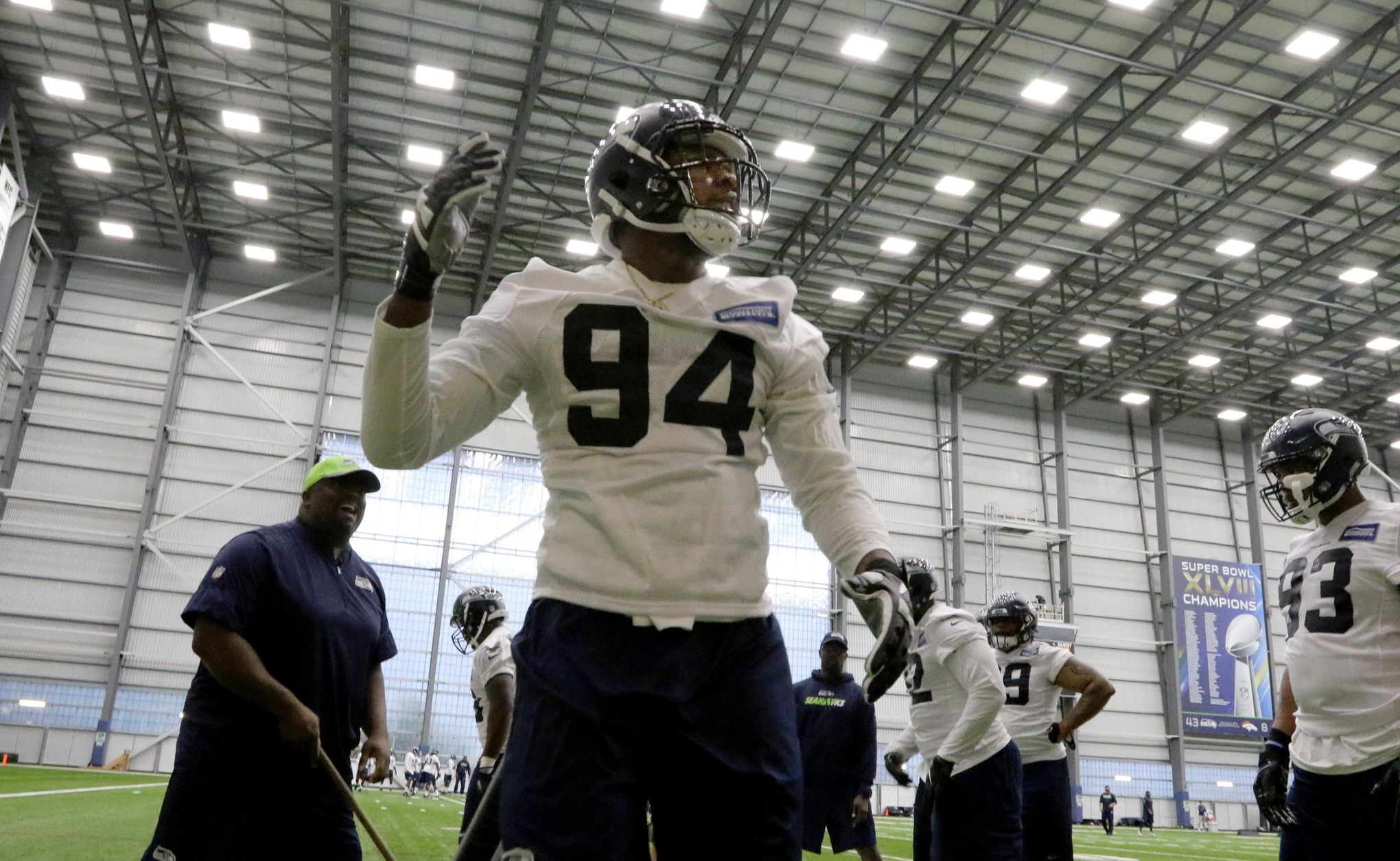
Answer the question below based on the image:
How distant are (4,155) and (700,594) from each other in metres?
28.9

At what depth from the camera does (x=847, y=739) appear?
31.0ft

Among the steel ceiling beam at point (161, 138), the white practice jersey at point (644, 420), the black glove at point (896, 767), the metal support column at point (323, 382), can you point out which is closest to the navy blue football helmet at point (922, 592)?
the black glove at point (896, 767)

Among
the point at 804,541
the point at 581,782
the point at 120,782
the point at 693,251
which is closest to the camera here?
the point at 581,782

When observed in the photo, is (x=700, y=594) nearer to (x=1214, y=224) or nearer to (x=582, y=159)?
(x=582, y=159)

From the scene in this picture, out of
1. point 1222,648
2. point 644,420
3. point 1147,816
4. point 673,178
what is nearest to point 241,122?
point 673,178

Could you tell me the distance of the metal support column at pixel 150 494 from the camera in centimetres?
2422

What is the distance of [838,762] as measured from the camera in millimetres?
9430

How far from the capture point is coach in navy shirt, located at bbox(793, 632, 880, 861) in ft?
30.4

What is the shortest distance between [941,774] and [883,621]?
4.33m

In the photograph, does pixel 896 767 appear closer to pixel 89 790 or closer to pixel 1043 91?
pixel 89 790

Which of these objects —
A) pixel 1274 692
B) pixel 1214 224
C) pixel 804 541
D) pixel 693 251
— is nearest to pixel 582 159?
pixel 804 541

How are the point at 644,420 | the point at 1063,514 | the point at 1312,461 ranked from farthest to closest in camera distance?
the point at 1063,514 → the point at 1312,461 → the point at 644,420

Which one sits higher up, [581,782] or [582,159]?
[582,159]

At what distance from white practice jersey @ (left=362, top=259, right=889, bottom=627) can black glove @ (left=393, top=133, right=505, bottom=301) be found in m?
0.11
